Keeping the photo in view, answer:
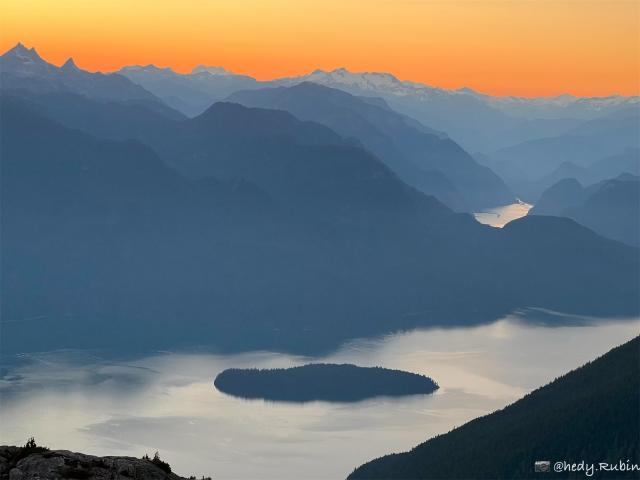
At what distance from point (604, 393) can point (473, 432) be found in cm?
2749

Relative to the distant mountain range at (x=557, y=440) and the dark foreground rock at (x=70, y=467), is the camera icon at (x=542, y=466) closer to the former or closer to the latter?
the distant mountain range at (x=557, y=440)

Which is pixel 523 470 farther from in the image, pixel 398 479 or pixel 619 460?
pixel 398 479

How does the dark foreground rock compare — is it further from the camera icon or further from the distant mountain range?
the camera icon

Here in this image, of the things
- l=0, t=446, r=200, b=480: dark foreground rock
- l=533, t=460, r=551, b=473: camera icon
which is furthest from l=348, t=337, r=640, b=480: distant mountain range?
l=0, t=446, r=200, b=480: dark foreground rock

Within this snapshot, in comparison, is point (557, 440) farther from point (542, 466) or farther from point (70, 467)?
point (70, 467)

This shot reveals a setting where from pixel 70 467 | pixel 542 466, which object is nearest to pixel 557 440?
pixel 542 466

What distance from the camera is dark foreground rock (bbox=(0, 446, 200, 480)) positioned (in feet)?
172

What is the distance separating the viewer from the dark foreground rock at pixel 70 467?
52.4 m

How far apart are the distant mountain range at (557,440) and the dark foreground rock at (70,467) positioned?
368 ft

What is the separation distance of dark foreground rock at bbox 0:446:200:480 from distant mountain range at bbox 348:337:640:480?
368 feet

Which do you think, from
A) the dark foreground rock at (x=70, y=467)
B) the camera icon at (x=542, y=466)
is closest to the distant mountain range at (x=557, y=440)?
the camera icon at (x=542, y=466)

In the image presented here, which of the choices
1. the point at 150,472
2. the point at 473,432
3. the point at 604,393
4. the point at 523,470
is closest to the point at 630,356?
the point at 604,393

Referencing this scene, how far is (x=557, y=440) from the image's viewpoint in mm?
168125

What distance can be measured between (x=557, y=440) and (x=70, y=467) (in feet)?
423
